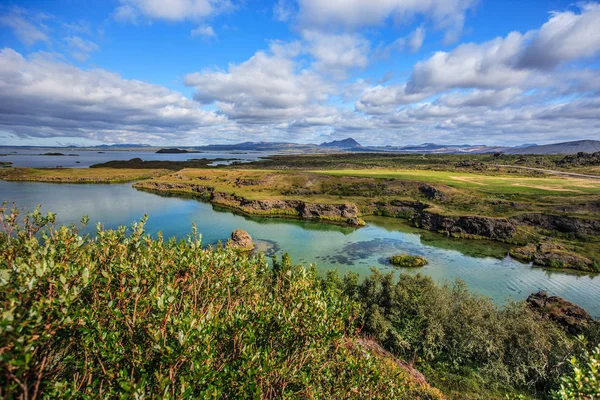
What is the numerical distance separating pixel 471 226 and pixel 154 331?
9937cm

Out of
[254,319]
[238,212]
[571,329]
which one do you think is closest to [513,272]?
[571,329]

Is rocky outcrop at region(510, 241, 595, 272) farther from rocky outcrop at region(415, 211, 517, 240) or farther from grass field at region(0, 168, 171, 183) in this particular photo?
grass field at region(0, 168, 171, 183)

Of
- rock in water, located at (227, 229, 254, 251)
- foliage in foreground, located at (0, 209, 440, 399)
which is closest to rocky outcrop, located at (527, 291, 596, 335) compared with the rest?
foliage in foreground, located at (0, 209, 440, 399)

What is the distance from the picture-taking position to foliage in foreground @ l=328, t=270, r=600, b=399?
28.3m

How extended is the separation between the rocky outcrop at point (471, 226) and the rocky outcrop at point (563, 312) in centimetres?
4343

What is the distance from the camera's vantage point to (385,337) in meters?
35.8

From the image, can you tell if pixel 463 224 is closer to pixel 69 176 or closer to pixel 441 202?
pixel 441 202

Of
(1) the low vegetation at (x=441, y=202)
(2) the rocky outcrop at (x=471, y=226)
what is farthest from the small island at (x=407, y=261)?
(2) the rocky outcrop at (x=471, y=226)

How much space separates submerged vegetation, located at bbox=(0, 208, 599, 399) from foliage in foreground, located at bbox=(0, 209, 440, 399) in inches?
2.5

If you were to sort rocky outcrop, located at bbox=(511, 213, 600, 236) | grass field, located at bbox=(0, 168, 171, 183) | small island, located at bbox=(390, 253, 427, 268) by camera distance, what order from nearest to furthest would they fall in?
small island, located at bbox=(390, 253, 427, 268) < rocky outcrop, located at bbox=(511, 213, 600, 236) < grass field, located at bbox=(0, 168, 171, 183)

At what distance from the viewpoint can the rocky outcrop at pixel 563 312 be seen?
40.1m

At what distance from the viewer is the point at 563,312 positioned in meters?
43.1

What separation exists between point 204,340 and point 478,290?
60.7m

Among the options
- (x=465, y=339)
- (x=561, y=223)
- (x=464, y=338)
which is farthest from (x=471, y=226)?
(x=465, y=339)
